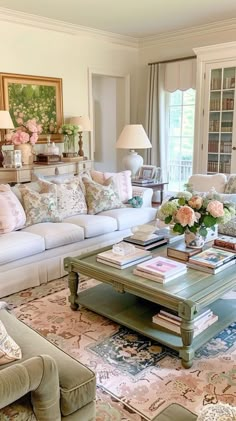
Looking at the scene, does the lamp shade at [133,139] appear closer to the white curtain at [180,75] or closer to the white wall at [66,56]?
the white wall at [66,56]

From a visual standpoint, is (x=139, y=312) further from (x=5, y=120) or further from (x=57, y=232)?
(x=5, y=120)

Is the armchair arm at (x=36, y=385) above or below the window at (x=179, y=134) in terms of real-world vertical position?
below

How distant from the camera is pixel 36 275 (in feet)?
10.9

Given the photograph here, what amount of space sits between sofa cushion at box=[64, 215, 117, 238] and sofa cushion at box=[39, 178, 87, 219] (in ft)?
0.33

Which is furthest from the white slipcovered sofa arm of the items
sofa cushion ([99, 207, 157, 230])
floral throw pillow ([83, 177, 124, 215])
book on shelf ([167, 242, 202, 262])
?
book on shelf ([167, 242, 202, 262])

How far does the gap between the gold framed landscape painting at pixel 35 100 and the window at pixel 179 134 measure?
75.9 inches

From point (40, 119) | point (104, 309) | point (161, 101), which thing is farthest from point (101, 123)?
point (104, 309)

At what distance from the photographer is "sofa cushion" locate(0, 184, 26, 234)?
11.1ft

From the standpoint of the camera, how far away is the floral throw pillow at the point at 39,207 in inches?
144

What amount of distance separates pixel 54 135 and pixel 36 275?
10.0 ft

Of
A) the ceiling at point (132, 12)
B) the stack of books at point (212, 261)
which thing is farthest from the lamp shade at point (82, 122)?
the stack of books at point (212, 261)

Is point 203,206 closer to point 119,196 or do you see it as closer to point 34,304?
point 34,304

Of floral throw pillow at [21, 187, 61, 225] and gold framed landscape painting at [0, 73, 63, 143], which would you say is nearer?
floral throw pillow at [21, 187, 61, 225]

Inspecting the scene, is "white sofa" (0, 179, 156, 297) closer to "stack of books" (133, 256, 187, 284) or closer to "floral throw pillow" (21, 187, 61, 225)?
"floral throw pillow" (21, 187, 61, 225)
